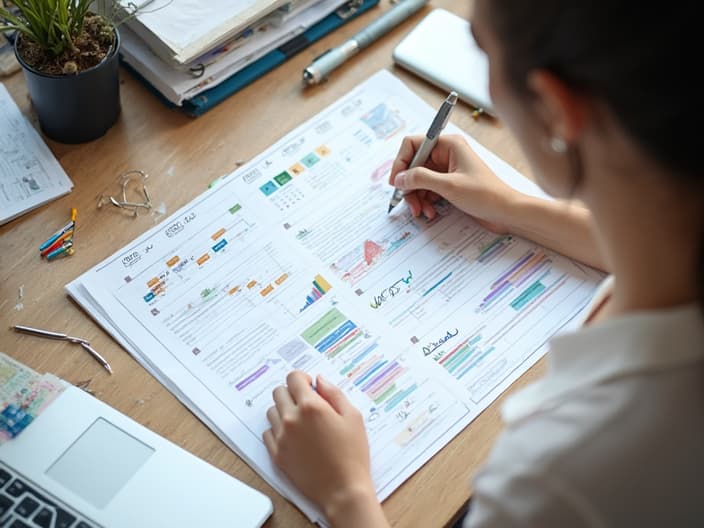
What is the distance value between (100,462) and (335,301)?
0.28 meters

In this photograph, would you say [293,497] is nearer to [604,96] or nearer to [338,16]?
[604,96]

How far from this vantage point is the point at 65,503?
703 mm

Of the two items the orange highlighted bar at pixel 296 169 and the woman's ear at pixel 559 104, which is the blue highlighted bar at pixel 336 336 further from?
the woman's ear at pixel 559 104

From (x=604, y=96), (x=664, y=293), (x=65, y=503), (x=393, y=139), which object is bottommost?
(x=65, y=503)

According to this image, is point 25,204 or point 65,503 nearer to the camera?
point 65,503

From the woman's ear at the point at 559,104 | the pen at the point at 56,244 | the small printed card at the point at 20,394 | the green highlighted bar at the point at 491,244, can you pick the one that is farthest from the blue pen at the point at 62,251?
the woman's ear at the point at 559,104

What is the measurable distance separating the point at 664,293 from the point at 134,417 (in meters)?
0.50

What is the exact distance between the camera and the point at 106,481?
0.72m

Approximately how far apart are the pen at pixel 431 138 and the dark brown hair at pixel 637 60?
353 mm

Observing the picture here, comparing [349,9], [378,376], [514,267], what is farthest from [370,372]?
[349,9]

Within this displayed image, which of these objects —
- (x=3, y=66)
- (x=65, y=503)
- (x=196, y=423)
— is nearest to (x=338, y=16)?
(x=3, y=66)

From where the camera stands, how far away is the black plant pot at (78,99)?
34.3 inches

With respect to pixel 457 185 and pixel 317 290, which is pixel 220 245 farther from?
pixel 457 185

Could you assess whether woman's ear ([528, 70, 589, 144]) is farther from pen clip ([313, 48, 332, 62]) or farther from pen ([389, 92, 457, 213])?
pen clip ([313, 48, 332, 62])
